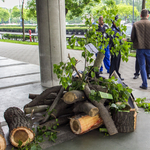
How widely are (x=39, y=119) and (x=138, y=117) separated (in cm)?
188

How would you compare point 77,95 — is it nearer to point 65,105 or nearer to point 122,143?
point 65,105

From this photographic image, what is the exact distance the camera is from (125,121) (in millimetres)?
3660

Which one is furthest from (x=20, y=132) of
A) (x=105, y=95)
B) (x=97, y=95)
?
(x=105, y=95)

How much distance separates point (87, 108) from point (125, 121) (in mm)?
690

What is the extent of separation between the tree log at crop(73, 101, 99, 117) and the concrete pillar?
8.66 feet

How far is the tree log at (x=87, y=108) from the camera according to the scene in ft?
11.4

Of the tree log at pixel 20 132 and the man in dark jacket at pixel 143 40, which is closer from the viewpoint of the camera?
the tree log at pixel 20 132

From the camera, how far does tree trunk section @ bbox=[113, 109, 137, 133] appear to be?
364 centimetres

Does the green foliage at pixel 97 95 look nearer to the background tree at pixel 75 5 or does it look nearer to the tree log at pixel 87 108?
the tree log at pixel 87 108

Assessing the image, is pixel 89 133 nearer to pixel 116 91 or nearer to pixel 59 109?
pixel 59 109

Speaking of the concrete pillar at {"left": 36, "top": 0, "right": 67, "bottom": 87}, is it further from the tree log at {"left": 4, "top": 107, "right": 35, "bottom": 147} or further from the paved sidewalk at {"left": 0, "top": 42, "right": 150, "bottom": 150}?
the tree log at {"left": 4, "top": 107, "right": 35, "bottom": 147}

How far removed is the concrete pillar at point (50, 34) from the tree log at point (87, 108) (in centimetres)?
264

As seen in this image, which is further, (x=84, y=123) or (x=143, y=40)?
(x=143, y=40)

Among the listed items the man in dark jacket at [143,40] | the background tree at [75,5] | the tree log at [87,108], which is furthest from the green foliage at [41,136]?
the background tree at [75,5]
